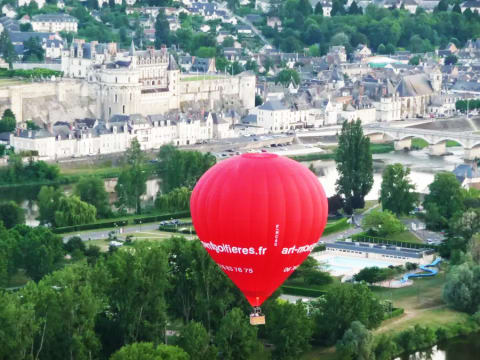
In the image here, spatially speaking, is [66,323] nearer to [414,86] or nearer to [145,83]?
[145,83]

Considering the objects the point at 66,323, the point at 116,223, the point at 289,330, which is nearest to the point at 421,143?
the point at 116,223

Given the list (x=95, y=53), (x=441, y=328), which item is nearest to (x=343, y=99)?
(x=95, y=53)

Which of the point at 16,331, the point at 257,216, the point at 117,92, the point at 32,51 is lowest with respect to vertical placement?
the point at 16,331

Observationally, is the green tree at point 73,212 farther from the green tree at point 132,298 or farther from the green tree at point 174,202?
the green tree at point 132,298

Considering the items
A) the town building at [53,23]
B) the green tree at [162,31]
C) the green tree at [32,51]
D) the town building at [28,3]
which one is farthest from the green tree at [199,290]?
the town building at [28,3]

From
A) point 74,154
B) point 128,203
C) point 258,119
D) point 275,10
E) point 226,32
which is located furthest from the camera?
point 275,10

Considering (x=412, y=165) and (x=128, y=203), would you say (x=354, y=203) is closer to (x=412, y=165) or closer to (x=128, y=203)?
(x=128, y=203)

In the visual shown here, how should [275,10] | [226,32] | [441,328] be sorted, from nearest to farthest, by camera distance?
1. [441,328]
2. [226,32]
3. [275,10]
